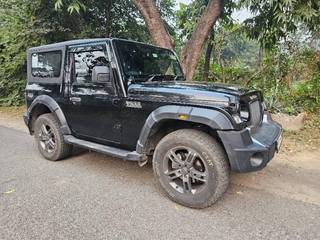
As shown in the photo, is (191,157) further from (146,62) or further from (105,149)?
(146,62)

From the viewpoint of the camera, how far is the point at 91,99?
12.6ft

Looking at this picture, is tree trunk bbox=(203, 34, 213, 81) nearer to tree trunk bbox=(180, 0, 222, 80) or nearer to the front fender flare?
tree trunk bbox=(180, 0, 222, 80)

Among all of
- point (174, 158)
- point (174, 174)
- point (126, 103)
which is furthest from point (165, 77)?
point (174, 174)

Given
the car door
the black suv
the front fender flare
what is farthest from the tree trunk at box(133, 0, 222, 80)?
the front fender flare

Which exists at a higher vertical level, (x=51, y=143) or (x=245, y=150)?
(x=245, y=150)

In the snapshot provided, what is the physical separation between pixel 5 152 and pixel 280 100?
19.8ft

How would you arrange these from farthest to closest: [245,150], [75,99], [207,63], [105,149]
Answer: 1. [207,63]
2. [75,99]
3. [105,149]
4. [245,150]

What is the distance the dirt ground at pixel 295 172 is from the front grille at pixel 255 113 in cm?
88

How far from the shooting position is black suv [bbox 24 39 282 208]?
290 cm

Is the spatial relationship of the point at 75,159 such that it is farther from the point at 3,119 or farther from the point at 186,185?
the point at 3,119

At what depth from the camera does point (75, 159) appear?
4.61 meters

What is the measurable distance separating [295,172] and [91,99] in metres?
3.10

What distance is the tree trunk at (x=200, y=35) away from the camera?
20.8 feet

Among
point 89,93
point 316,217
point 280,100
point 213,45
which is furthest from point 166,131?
point 213,45
